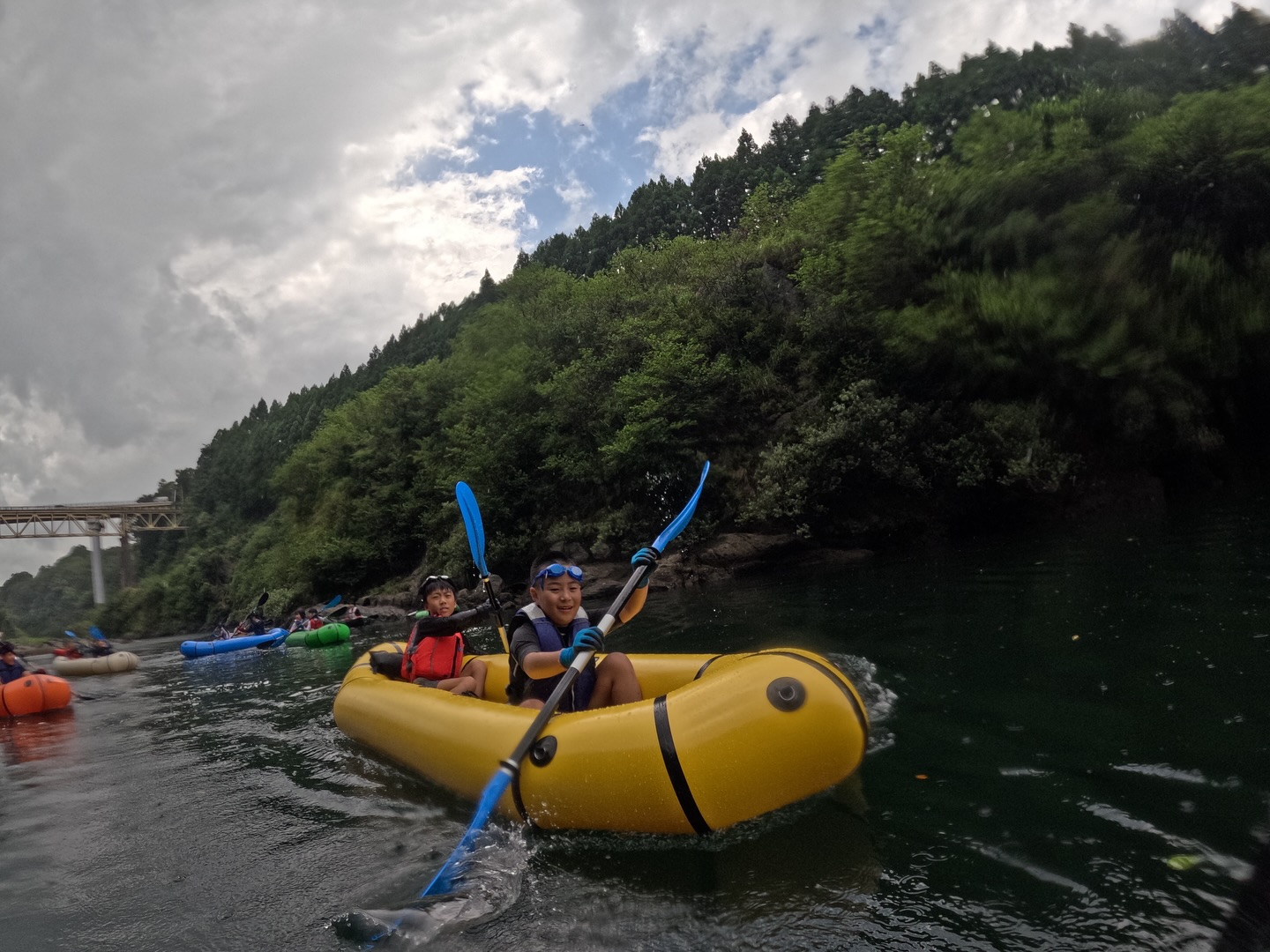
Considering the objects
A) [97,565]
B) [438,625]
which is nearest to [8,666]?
[438,625]

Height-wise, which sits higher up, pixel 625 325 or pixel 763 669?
pixel 625 325

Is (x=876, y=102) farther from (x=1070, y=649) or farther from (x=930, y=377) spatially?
(x=1070, y=649)

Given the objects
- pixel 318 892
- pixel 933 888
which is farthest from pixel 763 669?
pixel 318 892

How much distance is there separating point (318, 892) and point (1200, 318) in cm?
1560

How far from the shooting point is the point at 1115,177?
45.5ft

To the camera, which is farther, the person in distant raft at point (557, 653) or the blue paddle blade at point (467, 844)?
the person in distant raft at point (557, 653)

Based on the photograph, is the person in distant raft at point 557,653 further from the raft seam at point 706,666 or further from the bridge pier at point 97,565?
the bridge pier at point 97,565

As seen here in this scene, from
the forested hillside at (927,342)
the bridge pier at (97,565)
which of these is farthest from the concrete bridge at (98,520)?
the forested hillside at (927,342)

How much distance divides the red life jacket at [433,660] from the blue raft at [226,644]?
12.7 m

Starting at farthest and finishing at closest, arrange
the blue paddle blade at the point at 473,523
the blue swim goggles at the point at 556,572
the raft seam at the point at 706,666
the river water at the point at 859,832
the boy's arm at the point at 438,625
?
the blue paddle blade at the point at 473,523, the boy's arm at the point at 438,625, the raft seam at the point at 706,666, the blue swim goggles at the point at 556,572, the river water at the point at 859,832

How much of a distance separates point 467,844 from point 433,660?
2740mm

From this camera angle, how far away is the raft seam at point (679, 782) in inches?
119

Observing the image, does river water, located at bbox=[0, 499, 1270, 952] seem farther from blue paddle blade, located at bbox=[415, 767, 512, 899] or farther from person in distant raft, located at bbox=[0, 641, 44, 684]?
person in distant raft, located at bbox=[0, 641, 44, 684]

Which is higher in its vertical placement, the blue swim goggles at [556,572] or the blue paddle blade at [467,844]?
the blue swim goggles at [556,572]
